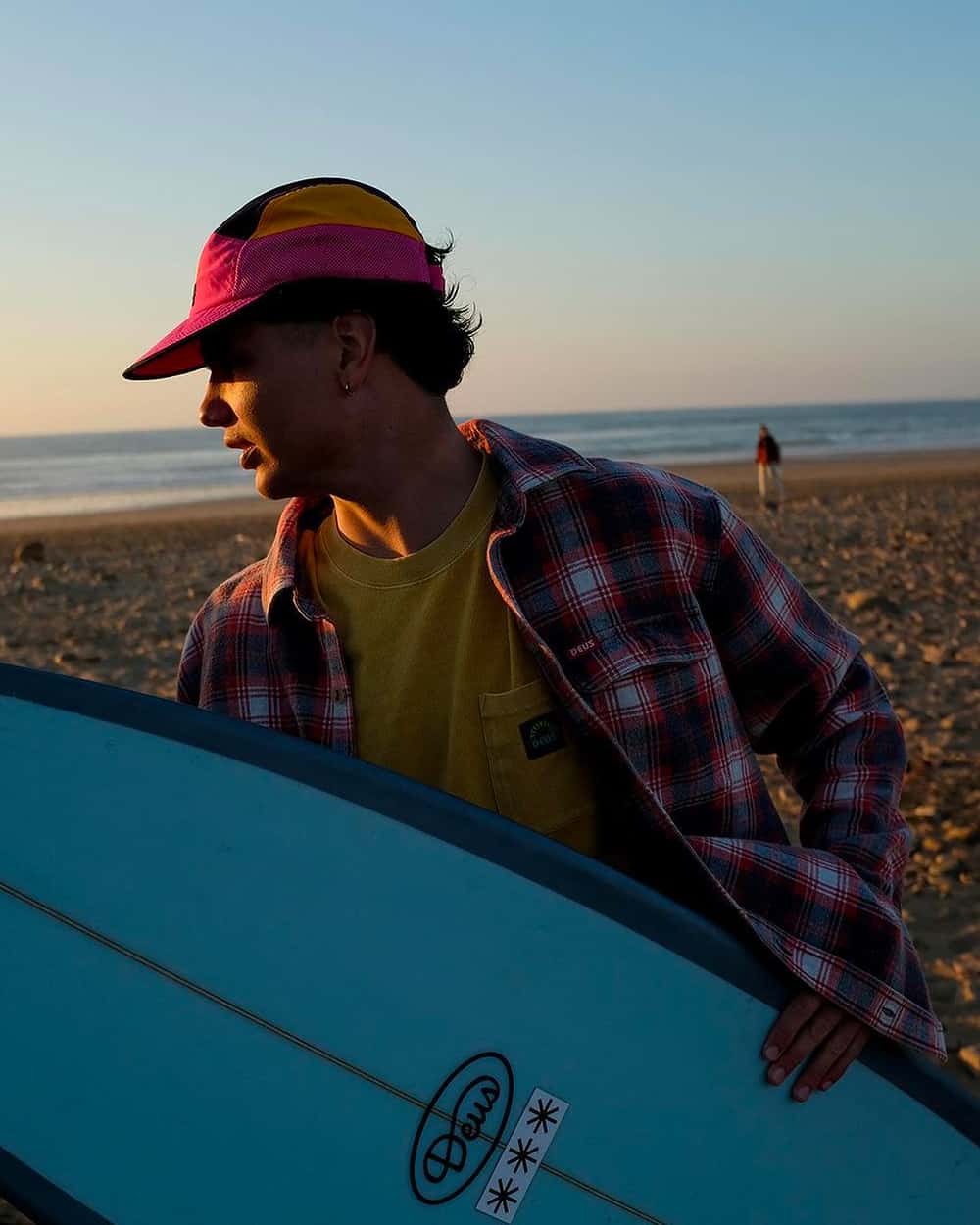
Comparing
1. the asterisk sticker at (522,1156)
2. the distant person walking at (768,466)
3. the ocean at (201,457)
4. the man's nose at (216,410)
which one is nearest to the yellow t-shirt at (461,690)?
the man's nose at (216,410)

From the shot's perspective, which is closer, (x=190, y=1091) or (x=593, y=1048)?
(x=190, y=1091)

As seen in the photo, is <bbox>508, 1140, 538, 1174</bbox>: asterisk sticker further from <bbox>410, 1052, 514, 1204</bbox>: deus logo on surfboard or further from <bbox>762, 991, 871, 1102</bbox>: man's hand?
<bbox>762, 991, 871, 1102</bbox>: man's hand

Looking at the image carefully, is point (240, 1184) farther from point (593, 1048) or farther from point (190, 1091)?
point (593, 1048)

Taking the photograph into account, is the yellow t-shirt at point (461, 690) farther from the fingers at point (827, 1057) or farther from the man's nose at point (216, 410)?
the fingers at point (827, 1057)

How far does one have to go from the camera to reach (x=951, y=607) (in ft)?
24.1

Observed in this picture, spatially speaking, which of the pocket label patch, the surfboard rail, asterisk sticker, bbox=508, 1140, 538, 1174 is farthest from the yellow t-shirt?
asterisk sticker, bbox=508, 1140, 538, 1174

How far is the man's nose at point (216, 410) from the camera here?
172cm

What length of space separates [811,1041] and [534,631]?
65 cm

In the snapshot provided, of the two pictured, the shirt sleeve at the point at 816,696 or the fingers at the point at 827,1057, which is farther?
the shirt sleeve at the point at 816,696

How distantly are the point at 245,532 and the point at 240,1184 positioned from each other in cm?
1442

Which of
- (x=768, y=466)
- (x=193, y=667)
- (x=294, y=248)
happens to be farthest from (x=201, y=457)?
(x=294, y=248)

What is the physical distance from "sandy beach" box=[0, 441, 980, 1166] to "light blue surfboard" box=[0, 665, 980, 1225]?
4.33 feet

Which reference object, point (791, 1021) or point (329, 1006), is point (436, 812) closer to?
point (329, 1006)

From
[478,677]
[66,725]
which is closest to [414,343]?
[478,677]
